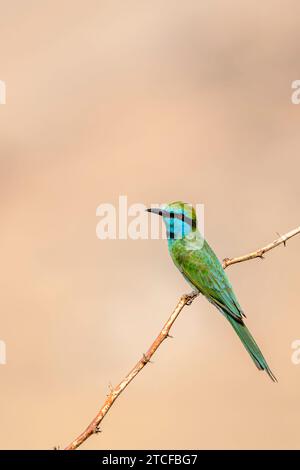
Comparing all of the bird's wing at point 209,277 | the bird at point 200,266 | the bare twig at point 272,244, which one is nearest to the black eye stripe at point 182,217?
the bird at point 200,266

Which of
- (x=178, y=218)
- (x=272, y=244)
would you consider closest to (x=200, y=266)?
(x=178, y=218)

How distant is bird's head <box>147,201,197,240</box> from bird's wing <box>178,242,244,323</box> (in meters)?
0.19

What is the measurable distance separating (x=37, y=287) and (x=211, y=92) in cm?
695

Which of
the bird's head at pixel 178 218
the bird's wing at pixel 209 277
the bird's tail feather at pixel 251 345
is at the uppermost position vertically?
the bird's head at pixel 178 218

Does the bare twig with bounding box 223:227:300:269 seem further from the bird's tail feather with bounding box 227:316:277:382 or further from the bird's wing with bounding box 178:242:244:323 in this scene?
the bird's wing with bounding box 178:242:244:323

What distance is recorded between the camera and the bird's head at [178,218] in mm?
5078

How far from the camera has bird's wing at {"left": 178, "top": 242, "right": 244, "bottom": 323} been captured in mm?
5535

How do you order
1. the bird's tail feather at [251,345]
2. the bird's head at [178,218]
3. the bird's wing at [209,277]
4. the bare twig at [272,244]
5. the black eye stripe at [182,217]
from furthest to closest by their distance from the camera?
the bird's wing at [209,277], the black eye stripe at [182,217], the bird's head at [178,218], the bird's tail feather at [251,345], the bare twig at [272,244]

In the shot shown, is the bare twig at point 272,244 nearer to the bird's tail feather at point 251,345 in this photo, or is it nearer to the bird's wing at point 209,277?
the bird's tail feather at point 251,345

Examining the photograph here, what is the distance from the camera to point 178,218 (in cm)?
534

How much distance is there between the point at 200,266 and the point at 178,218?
1.82ft

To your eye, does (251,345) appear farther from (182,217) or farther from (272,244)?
(272,244)

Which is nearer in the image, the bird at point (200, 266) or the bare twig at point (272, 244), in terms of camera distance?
the bare twig at point (272, 244)

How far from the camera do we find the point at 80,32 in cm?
2241
